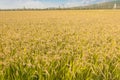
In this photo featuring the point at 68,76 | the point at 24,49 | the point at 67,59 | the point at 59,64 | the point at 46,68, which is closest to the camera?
the point at 68,76

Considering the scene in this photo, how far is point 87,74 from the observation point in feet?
15.5

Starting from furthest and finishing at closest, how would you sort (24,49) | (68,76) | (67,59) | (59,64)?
(24,49), (67,59), (59,64), (68,76)

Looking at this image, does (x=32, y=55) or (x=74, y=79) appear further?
A: (x=32, y=55)

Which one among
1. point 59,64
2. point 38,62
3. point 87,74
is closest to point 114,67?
point 87,74

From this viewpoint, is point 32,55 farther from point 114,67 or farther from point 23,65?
point 114,67

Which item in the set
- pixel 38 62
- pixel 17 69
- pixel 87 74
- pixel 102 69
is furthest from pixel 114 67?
pixel 17 69

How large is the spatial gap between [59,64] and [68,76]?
0.65 meters

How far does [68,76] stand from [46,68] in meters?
0.51

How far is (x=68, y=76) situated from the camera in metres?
4.48

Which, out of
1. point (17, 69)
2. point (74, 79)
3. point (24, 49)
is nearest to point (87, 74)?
point (74, 79)

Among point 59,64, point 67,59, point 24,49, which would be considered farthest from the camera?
point 24,49

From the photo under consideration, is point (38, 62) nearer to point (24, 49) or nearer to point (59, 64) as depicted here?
point (59, 64)

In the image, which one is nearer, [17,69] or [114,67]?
[17,69]

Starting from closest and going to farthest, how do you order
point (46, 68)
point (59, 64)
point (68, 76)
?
point (68, 76) < point (46, 68) < point (59, 64)
